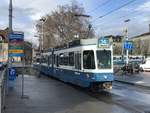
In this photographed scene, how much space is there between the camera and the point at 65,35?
79.2 metres

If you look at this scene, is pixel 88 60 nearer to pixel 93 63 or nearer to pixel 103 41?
pixel 93 63

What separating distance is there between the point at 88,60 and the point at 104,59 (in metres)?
0.97

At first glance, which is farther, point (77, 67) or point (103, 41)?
point (77, 67)

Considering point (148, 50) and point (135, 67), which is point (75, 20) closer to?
point (135, 67)

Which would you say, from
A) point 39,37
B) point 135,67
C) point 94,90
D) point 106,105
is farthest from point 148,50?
point 106,105

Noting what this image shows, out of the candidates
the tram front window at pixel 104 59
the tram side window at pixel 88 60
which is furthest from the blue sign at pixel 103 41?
the tram side window at pixel 88 60

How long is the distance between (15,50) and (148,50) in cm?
9541

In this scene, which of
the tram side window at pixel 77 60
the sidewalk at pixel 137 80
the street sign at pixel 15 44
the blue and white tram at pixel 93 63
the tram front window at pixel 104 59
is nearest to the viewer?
the street sign at pixel 15 44

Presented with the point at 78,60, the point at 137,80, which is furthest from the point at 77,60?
the point at 137,80

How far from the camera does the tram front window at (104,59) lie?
24.5 meters

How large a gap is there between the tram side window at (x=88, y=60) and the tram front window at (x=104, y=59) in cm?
37

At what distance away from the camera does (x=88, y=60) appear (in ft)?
81.6

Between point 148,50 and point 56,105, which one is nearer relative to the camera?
point 56,105

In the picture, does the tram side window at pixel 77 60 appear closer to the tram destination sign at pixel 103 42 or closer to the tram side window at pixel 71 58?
the tram side window at pixel 71 58
